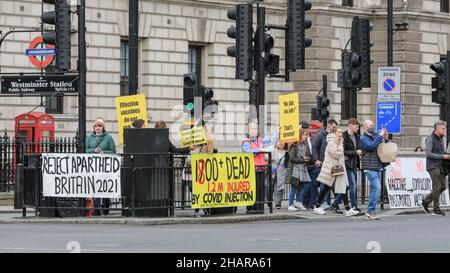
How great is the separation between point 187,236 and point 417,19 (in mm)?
36917

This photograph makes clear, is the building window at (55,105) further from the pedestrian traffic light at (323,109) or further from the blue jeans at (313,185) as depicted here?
the blue jeans at (313,185)

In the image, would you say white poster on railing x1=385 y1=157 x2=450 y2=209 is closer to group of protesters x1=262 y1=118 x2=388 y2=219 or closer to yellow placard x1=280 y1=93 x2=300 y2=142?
group of protesters x1=262 y1=118 x2=388 y2=219

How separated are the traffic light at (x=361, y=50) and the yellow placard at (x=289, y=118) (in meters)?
2.71

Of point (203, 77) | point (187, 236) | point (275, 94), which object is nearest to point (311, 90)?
point (275, 94)

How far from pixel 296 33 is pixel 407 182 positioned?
13.9ft

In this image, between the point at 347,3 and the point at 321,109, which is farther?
the point at 347,3

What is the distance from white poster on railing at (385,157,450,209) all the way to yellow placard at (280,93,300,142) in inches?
114

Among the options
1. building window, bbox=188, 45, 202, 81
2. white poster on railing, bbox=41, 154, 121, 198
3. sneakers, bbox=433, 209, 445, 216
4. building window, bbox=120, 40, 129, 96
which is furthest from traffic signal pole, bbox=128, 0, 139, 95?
building window, bbox=188, 45, 202, 81

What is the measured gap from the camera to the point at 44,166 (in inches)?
974

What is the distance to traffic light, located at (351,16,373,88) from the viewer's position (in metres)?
29.4

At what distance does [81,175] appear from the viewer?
2450cm

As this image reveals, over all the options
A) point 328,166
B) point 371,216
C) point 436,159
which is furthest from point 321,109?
point 371,216

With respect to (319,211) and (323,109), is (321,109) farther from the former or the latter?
(319,211)

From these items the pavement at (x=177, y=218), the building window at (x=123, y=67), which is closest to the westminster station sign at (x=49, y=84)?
the pavement at (x=177, y=218)
